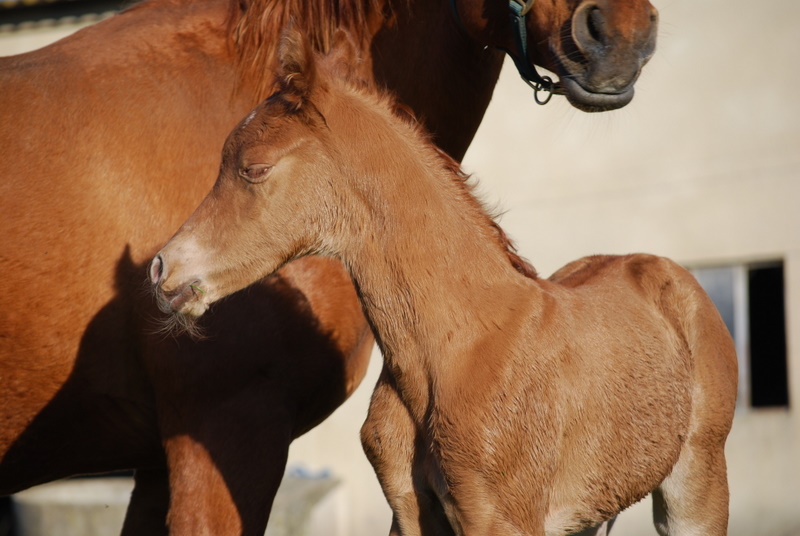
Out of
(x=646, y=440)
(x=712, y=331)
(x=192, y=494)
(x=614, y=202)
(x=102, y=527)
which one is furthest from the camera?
(x=614, y=202)

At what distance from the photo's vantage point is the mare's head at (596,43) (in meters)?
2.77

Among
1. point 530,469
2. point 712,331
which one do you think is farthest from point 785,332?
point 530,469

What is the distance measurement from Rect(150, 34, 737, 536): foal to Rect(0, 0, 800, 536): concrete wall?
6.03m

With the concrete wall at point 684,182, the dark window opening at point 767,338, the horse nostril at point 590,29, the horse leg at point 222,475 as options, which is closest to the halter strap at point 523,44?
the horse nostril at point 590,29

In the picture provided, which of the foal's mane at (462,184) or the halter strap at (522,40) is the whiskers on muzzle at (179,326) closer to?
the foal's mane at (462,184)

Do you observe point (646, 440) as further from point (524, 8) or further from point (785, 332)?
point (785, 332)

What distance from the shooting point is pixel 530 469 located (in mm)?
2799

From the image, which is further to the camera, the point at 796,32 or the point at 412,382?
the point at 796,32

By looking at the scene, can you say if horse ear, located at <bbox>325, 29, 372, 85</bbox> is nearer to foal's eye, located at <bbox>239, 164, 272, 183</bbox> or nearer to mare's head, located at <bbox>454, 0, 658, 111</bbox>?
foal's eye, located at <bbox>239, 164, 272, 183</bbox>

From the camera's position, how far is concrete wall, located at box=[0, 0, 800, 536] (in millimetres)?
8898

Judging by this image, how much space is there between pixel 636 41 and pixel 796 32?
6.90m

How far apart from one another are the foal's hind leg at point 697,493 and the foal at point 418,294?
683 mm

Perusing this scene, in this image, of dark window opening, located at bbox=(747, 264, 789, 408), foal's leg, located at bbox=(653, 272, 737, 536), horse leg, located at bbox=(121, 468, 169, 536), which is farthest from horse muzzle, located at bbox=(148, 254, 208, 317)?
dark window opening, located at bbox=(747, 264, 789, 408)

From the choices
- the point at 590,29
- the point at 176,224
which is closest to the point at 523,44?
the point at 590,29
